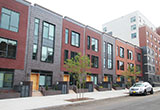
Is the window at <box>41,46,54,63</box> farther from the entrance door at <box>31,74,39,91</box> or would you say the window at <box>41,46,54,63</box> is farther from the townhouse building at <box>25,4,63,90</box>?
the entrance door at <box>31,74,39,91</box>

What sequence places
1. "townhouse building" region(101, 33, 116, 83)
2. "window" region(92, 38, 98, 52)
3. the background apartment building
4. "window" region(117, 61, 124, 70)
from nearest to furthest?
1. "window" region(92, 38, 98, 52)
2. "townhouse building" region(101, 33, 116, 83)
3. "window" region(117, 61, 124, 70)
4. the background apartment building

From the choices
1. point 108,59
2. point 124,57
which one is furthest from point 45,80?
point 124,57

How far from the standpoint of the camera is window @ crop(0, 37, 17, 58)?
668 inches

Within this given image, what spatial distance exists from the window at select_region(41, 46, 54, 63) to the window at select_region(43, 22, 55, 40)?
5.37ft

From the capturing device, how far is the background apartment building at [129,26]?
4988 centimetres

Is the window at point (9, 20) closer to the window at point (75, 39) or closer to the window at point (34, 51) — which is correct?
the window at point (34, 51)

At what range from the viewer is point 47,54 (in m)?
21.5

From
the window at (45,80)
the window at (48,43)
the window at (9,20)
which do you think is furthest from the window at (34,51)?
the window at (9,20)

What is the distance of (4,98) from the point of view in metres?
13.9

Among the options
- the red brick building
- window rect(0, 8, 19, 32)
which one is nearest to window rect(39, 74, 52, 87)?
window rect(0, 8, 19, 32)

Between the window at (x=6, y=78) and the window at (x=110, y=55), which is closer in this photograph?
the window at (x=6, y=78)

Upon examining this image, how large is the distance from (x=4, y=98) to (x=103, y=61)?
20760 millimetres

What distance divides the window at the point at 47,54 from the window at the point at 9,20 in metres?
4.55

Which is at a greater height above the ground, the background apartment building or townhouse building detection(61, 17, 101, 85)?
the background apartment building
